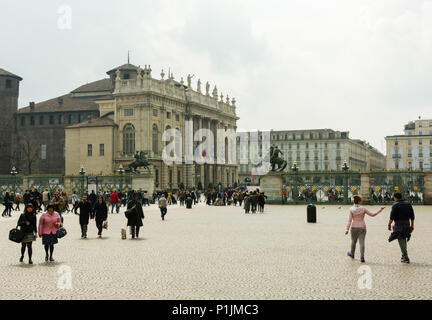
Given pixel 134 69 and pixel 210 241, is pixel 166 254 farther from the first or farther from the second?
pixel 134 69

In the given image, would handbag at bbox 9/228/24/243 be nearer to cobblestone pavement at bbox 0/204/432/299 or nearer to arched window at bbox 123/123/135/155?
cobblestone pavement at bbox 0/204/432/299

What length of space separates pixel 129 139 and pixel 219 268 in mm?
62268

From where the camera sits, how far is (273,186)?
44.5 metres

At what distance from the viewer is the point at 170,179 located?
77562 millimetres

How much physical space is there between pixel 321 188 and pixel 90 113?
163ft

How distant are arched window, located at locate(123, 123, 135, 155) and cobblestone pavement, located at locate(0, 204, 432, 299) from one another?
53327 millimetres

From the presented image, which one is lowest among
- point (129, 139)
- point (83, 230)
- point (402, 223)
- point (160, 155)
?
point (83, 230)

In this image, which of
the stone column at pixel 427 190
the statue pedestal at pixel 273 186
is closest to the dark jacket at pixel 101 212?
the statue pedestal at pixel 273 186

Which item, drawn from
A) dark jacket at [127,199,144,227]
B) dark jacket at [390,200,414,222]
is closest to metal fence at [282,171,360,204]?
dark jacket at [127,199,144,227]

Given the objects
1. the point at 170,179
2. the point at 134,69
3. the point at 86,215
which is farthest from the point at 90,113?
the point at 86,215

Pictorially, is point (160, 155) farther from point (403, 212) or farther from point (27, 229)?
point (403, 212)

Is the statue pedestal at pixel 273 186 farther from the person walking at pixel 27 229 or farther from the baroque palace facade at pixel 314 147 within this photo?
the baroque palace facade at pixel 314 147

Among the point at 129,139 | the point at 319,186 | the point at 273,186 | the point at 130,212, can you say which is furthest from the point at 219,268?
the point at 129,139

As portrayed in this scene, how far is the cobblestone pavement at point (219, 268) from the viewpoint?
29.8 feet
